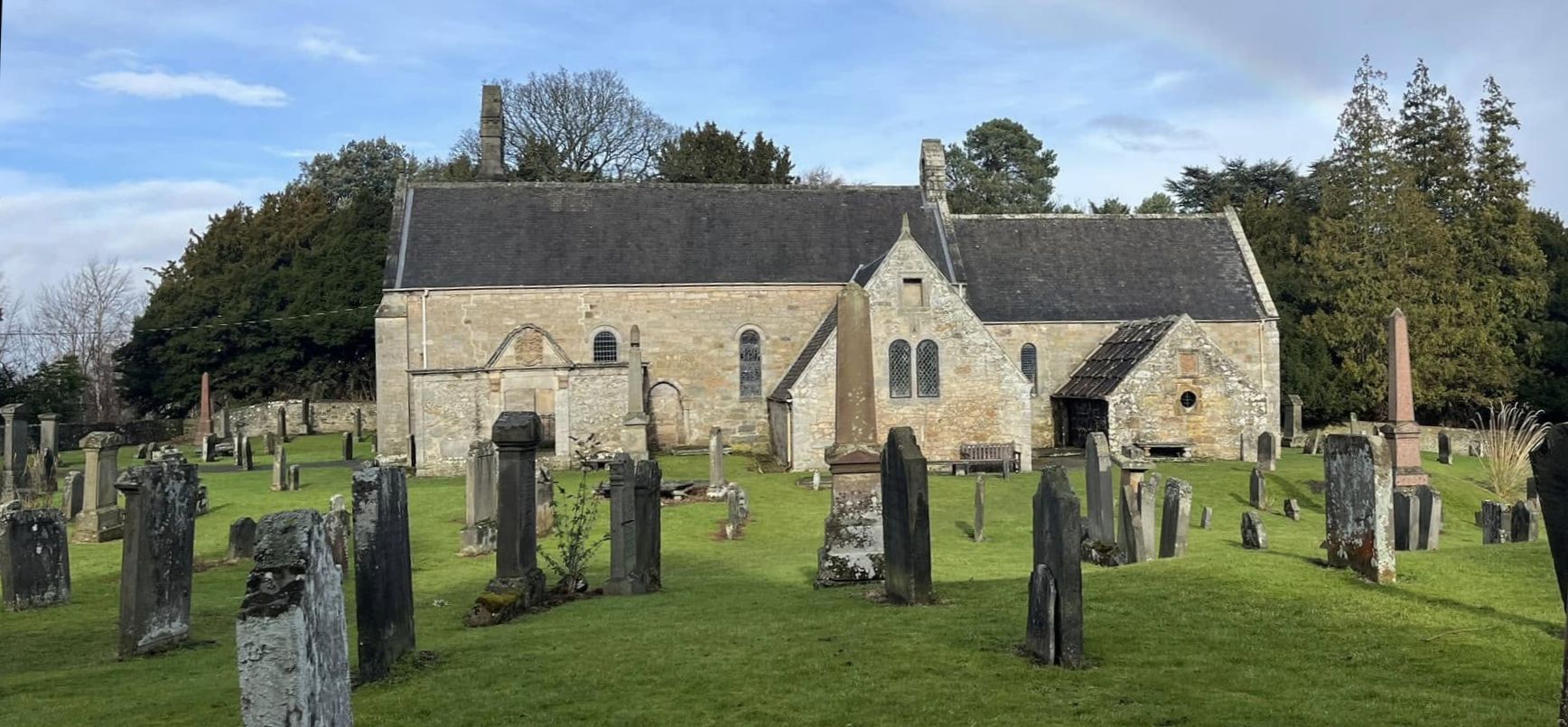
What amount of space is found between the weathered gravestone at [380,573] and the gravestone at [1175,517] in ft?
33.4

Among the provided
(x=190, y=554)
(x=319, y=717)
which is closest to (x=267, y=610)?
(x=319, y=717)

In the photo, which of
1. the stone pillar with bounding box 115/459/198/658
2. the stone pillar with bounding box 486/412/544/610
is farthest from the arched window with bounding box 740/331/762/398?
the stone pillar with bounding box 115/459/198/658

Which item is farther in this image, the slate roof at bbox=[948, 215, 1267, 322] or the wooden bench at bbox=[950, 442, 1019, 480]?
the slate roof at bbox=[948, 215, 1267, 322]

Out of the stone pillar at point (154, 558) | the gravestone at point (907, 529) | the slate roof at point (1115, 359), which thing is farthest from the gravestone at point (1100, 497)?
the slate roof at point (1115, 359)

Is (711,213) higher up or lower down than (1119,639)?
higher up

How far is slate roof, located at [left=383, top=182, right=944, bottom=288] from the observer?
3634 centimetres

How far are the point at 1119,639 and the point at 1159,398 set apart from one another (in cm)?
2408

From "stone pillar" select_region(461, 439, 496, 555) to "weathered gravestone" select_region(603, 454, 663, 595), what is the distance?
185 inches

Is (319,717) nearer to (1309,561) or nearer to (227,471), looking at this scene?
(1309,561)

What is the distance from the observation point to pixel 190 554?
11.3m

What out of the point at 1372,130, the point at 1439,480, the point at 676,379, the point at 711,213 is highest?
the point at 1372,130

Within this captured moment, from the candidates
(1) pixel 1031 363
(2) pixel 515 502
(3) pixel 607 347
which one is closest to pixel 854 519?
(2) pixel 515 502

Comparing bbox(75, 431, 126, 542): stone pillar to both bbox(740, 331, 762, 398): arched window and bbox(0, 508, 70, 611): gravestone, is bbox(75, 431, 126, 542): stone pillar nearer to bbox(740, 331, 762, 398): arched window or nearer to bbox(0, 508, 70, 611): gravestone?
bbox(0, 508, 70, 611): gravestone

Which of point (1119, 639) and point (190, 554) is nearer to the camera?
point (1119, 639)
